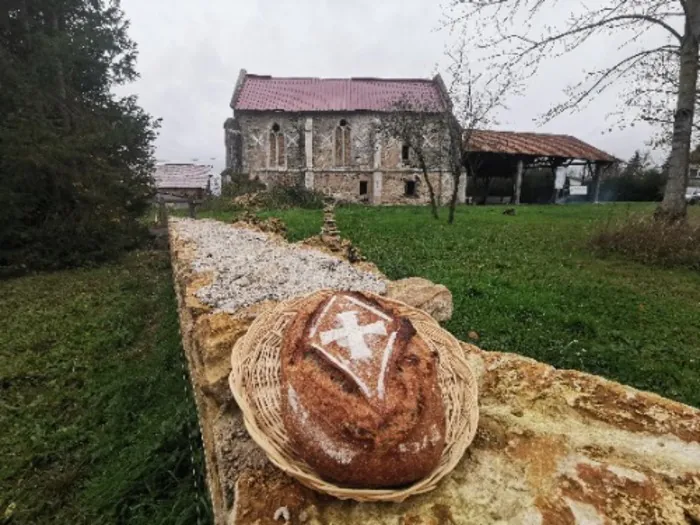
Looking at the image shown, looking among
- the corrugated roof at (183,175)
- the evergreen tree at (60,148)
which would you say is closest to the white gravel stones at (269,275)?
the evergreen tree at (60,148)

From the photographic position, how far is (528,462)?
163 cm

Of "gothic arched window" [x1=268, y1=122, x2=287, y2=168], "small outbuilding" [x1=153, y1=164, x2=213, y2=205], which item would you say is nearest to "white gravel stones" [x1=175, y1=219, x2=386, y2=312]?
"gothic arched window" [x1=268, y1=122, x2=287, y2=168]

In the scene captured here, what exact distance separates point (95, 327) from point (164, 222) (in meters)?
12.9

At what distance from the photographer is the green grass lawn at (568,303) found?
3.66 metres

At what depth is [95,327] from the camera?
5.72 metres

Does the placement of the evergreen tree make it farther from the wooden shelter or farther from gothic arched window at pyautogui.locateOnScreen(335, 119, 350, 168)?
the wooden shelter

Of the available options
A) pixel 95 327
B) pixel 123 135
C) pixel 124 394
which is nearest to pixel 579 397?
pixel 124 394

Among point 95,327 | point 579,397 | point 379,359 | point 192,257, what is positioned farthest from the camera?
point 95,327

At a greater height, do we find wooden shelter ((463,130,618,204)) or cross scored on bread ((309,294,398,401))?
wooden shelter ((463,130,618,204))

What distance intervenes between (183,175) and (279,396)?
37438 mm

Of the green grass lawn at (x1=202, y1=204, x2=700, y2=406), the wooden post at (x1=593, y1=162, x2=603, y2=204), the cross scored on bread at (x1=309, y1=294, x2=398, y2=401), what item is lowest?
the green grass lawn at (x1=202, y1=204, x2=700, y2=406)

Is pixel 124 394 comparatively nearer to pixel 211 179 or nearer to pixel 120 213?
pixel 120 213

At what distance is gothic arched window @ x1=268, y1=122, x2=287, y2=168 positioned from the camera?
25.5m

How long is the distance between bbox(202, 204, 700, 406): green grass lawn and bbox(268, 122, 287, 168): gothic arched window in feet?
56.0
